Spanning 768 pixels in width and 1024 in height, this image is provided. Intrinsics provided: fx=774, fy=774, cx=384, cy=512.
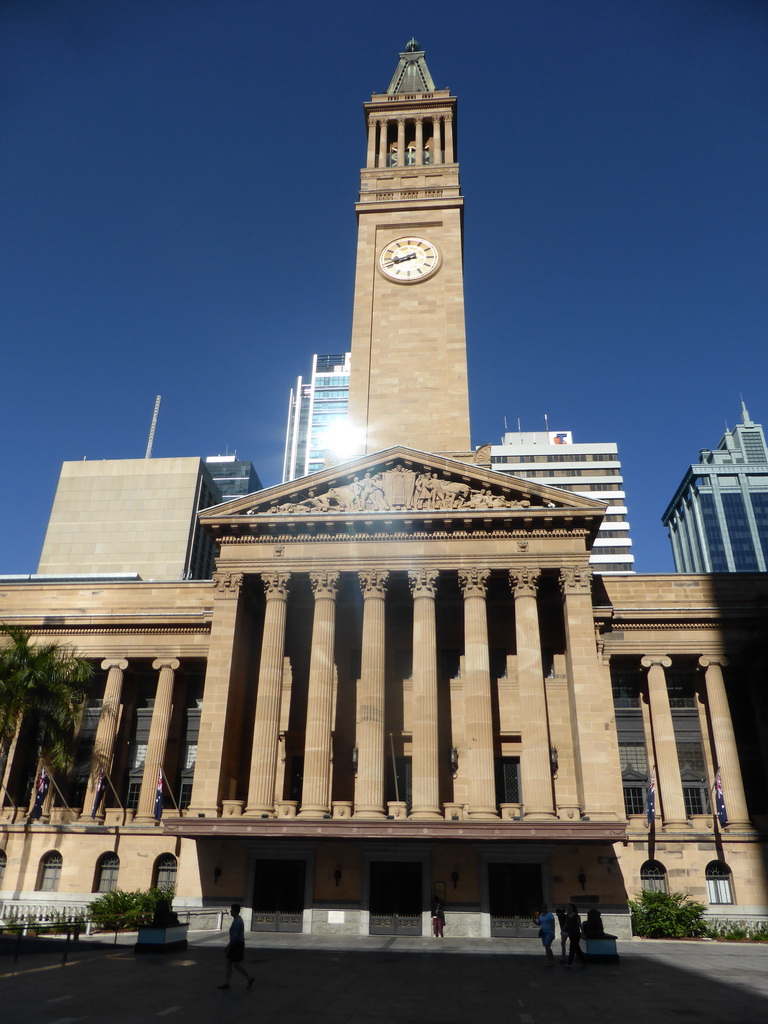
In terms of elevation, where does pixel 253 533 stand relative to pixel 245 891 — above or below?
above

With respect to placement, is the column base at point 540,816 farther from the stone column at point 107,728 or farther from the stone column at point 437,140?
the stone column at point 437,140

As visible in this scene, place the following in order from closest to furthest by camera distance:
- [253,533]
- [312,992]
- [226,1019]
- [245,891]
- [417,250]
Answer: [226,1019] < [312,992] < [245,891] < [253,533] < [417,250]

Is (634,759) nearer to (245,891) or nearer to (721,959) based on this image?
(721,959)

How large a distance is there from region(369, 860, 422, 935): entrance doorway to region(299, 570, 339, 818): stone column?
12.6 feet

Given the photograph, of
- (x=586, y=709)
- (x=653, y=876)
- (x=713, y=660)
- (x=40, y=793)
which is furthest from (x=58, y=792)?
(x=713, y=660)

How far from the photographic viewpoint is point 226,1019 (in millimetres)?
15977

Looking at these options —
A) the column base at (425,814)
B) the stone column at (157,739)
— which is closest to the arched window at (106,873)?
the stone column at (157,739)

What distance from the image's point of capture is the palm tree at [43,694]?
128 ft

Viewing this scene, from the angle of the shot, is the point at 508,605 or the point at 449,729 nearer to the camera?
the point at 449,729

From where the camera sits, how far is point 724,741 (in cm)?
4091

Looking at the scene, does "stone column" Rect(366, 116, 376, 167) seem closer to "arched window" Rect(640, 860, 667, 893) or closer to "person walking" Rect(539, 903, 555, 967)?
"arched window" Rect(640, 860, 667, 893)

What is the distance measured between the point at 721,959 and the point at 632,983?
Answer: 7611mm

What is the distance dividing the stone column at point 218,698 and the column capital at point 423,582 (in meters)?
9.12

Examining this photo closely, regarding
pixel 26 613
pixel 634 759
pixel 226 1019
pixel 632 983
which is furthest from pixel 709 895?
pixel 26 613
